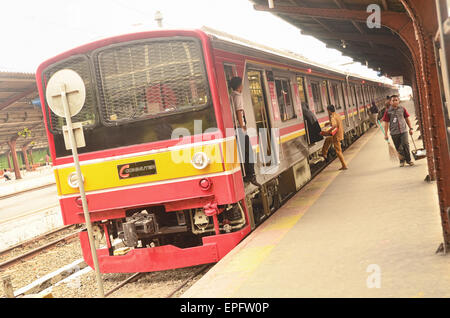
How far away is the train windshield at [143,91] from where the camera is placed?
6152 mm

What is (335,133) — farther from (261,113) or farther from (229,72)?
(229,72)

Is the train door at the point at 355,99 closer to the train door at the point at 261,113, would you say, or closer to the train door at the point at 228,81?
the train door at the point at 261,113

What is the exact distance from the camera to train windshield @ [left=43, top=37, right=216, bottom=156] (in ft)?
20.2

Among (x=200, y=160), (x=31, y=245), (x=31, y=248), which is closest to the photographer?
(x=200, y=160)

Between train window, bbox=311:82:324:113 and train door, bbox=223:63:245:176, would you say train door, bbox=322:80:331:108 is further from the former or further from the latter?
train door, bbox=223:63:245:176

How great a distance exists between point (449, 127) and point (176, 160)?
3620 mm

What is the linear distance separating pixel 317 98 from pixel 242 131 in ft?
21.8

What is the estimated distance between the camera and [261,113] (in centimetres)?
802

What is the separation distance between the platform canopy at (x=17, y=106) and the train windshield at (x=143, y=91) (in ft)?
20.7

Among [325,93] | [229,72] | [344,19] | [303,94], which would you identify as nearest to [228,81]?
[229,72]

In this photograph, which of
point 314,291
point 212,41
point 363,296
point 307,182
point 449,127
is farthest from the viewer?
point 307,182

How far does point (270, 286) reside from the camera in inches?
181
